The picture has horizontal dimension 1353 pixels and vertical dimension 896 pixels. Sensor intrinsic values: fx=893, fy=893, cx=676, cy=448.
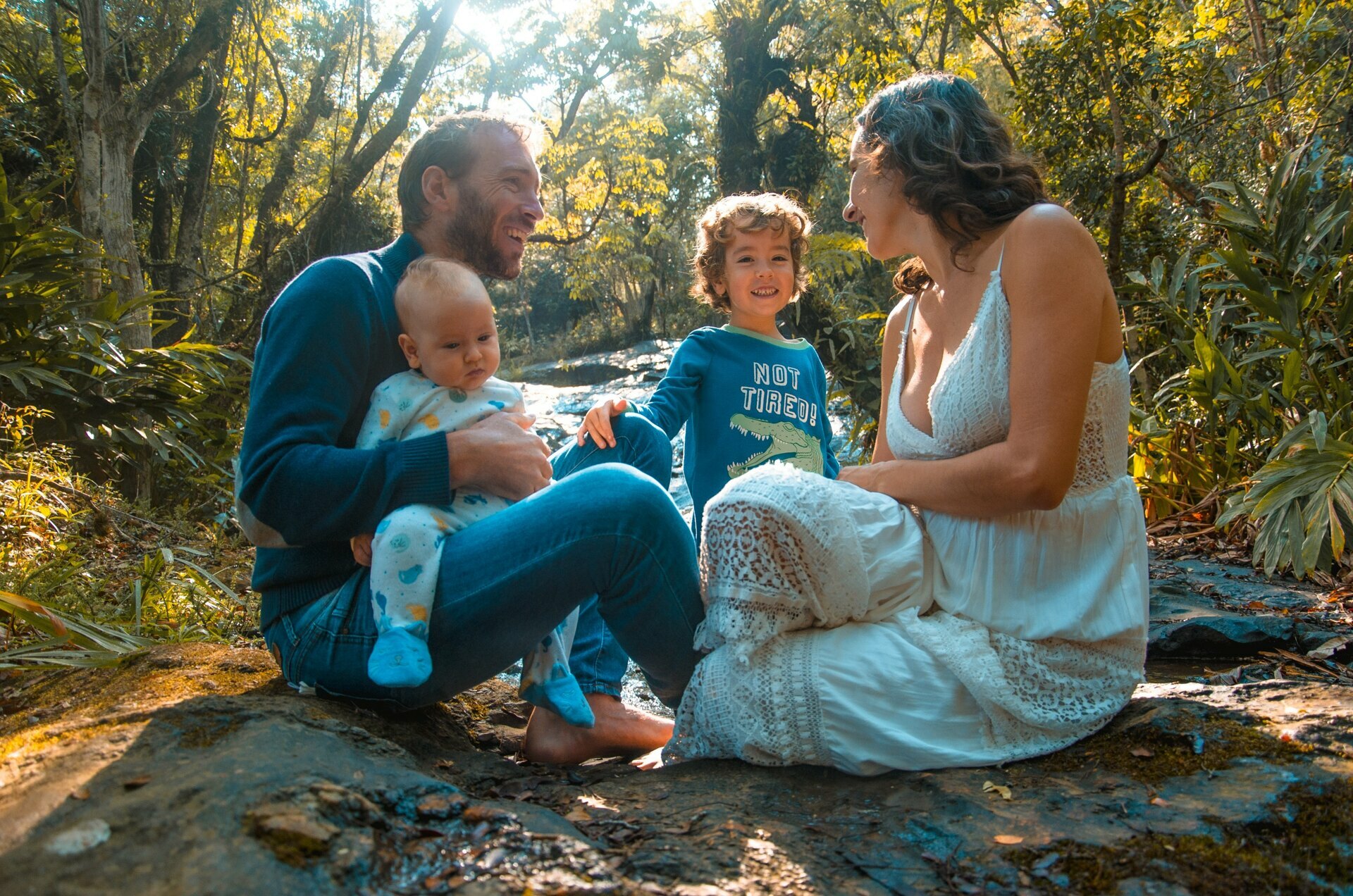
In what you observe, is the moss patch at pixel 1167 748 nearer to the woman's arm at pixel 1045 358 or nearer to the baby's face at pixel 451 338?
the woman's arm at pixel 1045 358

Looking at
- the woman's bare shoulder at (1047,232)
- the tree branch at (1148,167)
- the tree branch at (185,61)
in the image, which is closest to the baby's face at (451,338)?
the woman's bare shoulder at (1047,232)

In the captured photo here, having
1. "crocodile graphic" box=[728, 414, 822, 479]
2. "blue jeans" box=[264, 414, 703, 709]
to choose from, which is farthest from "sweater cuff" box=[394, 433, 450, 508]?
"crocodile graphic" box=[728, 414, 822, 479]

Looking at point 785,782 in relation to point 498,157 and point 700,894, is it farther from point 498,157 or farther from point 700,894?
point 498,157

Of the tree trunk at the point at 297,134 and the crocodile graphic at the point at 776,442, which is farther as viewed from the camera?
the tree trunk at the point at 297,134

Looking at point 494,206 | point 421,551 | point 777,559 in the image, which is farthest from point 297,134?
point 777,559

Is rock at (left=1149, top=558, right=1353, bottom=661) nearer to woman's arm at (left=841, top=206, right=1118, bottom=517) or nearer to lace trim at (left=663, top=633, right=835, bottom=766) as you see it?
woman's arm at (left=841, top=206, right=1118, bottom=517)

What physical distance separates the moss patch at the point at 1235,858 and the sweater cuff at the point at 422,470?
3.75 feet

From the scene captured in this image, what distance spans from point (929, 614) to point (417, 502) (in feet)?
3.39

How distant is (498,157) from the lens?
215 cm

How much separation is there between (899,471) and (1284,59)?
652 centimetres

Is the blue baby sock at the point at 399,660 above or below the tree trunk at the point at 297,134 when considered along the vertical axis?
below

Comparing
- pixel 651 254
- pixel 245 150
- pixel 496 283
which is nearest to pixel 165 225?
pixel 245 150

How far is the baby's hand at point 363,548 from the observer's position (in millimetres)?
1672

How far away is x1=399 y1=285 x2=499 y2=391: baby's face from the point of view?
1802mm
